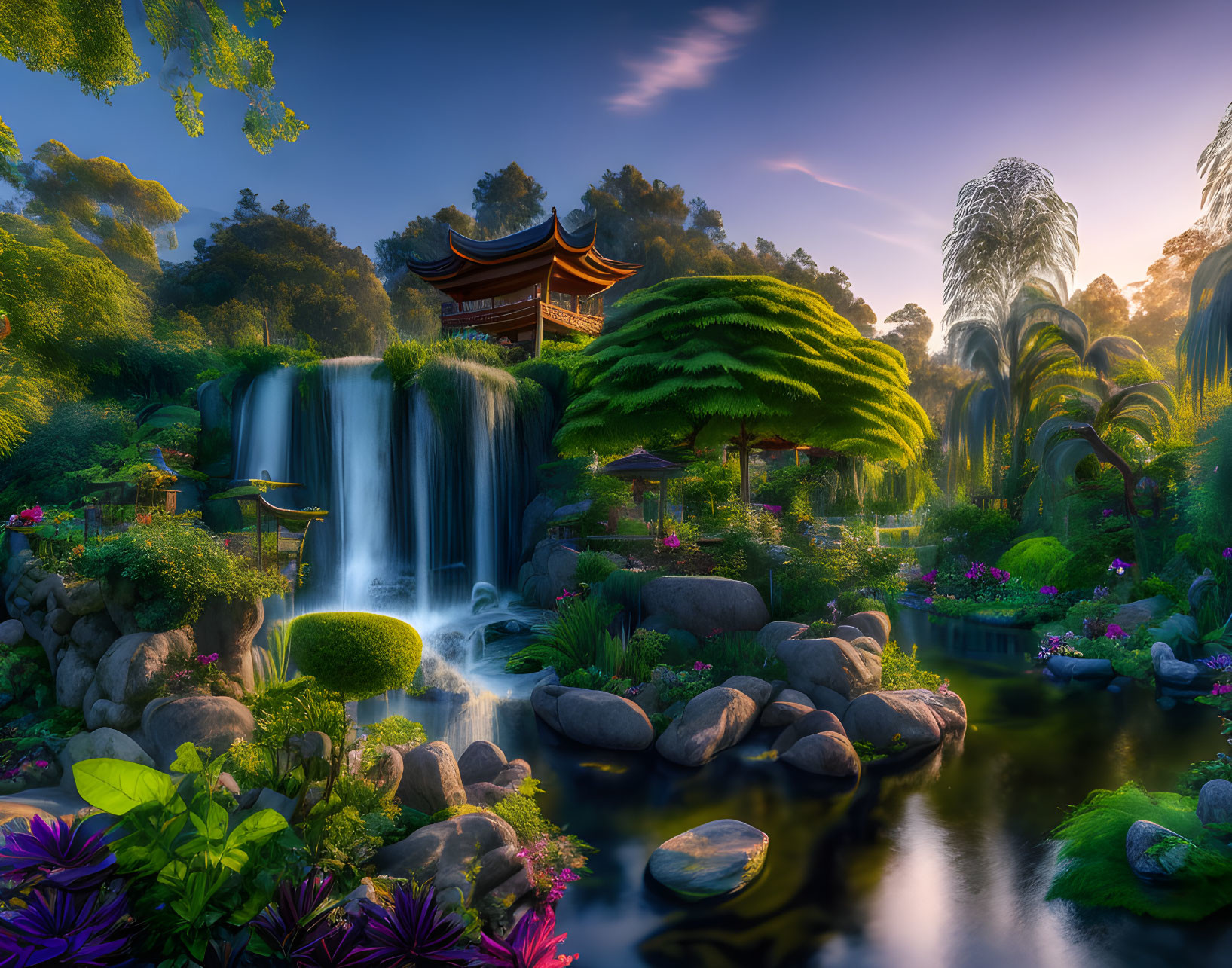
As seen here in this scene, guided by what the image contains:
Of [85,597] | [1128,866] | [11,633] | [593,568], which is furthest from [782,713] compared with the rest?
[11,633]

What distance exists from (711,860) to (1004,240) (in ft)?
87.6

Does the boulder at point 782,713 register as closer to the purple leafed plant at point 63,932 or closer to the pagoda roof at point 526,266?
the purple leafed plant at point 63,932

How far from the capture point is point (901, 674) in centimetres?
902

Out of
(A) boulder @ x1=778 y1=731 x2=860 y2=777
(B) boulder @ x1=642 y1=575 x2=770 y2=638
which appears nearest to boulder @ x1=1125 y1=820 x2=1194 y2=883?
(A) boulder @ x1=778 y1=731 x2=860 y2=777

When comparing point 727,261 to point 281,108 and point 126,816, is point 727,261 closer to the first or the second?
point 281,108

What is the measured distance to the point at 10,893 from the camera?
2.78 meters

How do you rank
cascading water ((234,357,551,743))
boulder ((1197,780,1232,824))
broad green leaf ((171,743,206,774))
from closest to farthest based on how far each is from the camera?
1. broad green leaf ((171,743,206,774))
2. boulder ((1197,780,1232,824))
3. cascading water ((234,357,551,743))

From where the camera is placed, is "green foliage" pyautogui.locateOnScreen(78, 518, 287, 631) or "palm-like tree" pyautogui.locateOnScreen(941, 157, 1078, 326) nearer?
"green foliage" pyautogui.locateOnScreen(78, 518, 287, 631)

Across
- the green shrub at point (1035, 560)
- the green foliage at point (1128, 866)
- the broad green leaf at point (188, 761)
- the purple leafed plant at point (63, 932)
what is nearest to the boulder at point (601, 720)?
the green foliage at point (1128, 866)

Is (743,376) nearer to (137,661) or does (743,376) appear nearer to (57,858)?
(137,661)

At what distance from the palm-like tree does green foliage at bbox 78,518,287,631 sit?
2494 centimetres

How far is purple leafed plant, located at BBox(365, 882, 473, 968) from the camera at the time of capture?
2850mm

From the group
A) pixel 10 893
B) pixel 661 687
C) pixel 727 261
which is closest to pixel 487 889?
pixel 10 893

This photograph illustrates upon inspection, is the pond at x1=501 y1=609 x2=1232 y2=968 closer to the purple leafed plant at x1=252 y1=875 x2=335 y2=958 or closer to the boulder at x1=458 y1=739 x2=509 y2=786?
the boulder at x1=458 y1=739 x2=509 y2=786
